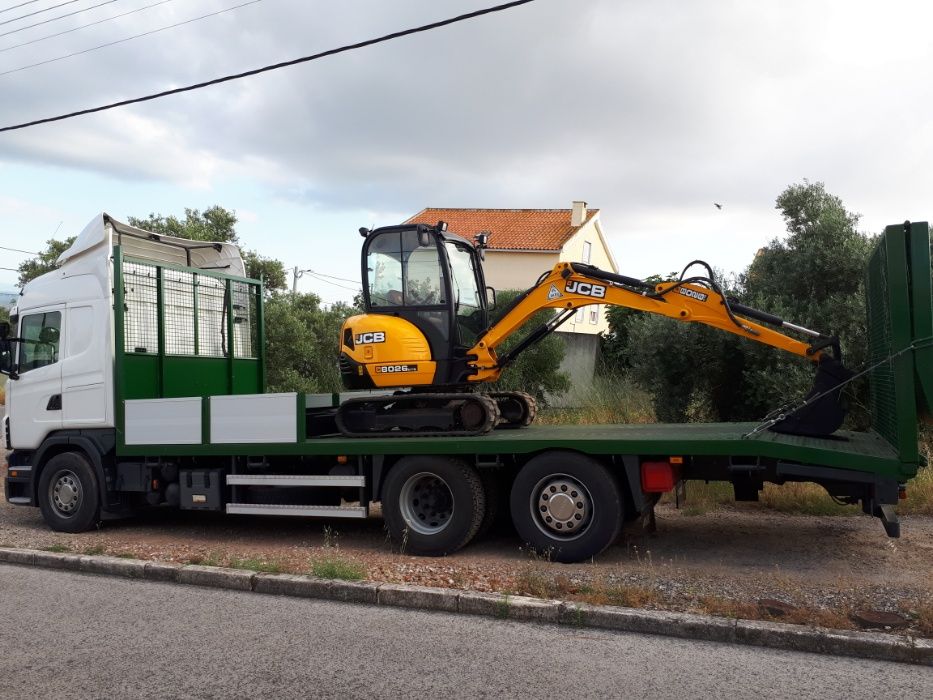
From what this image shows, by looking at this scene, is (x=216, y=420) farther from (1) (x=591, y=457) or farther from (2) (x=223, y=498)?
(1) (x=591, y=457)

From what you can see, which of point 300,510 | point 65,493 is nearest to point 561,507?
point 300,510

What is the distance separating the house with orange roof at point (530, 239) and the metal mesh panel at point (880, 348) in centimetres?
3226

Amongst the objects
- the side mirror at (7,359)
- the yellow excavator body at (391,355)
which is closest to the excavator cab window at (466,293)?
the yellow excavator body at (391,355)

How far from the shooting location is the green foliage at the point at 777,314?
12758 millimetres

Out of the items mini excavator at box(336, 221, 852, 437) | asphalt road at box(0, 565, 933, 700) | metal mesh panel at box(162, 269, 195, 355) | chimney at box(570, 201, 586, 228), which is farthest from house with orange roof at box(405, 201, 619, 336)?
asphalt road at box(0, 565, 933, 700)

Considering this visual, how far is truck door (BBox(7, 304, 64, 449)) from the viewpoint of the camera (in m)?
10.9

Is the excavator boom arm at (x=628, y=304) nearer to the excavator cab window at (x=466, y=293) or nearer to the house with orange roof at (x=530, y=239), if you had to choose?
the excavator cab window at (x=466, y=293)

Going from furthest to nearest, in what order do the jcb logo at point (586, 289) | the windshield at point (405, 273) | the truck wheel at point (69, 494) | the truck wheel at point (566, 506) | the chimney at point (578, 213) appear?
the chimney at point (578, 213) < the truck wheel at point (69, 494) < the windshield at point (405, 273) < the jcb logo at point (586, 289) < the truck wheel at point (566, 506)

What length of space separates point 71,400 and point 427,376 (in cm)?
459

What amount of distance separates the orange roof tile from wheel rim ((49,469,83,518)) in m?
33.9

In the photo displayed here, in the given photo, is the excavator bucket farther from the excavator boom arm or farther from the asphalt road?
the asphalt road

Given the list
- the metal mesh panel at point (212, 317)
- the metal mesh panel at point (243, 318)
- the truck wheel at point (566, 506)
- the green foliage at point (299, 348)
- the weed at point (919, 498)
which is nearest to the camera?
the truck wheel at point (566, 506)

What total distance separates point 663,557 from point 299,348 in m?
14.2

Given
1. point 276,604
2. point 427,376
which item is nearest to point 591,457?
point 427,376
